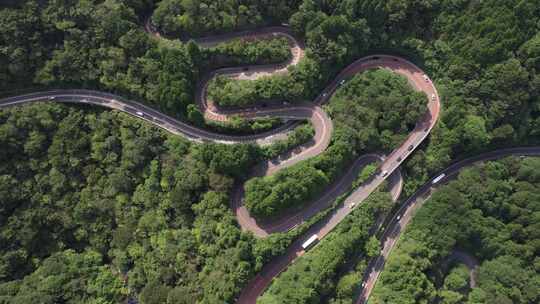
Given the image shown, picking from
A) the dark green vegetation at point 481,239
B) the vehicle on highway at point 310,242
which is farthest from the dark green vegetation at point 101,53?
the dark green vegetation at point 481,239

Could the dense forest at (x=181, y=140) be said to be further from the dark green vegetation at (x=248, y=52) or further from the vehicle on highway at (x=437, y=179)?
the vehicle on highway at (x=437, y=179)

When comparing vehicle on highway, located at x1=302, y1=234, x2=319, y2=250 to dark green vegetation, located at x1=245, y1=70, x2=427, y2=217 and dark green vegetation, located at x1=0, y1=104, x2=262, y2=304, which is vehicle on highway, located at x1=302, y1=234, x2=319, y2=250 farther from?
dark green vegetation, located at x1=0, y1=104, x2=262, y2=304

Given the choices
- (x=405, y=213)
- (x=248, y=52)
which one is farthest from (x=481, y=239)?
(x=248, y=52)

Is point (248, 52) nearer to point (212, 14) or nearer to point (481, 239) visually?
point (212, 14)

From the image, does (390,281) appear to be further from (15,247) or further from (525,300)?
(15,247)

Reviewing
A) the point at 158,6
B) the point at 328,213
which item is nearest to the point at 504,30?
the point at 328,213

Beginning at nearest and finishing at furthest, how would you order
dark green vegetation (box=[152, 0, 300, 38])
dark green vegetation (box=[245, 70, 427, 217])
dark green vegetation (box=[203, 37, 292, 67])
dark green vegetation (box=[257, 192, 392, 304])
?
dark green vegetation (box=[257, 192, 392, 304]) → dark green vegetation (box=[245, 70, 427, 217]) → dark green vegetation (box=[152, 0, 300, 38]) → dark green vegetation (box=[203, 37, 292, 67])

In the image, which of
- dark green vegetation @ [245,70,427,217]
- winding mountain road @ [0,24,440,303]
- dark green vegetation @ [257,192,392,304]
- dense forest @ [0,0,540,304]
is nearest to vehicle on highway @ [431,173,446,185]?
dense forest @ [0,0,540,304]
